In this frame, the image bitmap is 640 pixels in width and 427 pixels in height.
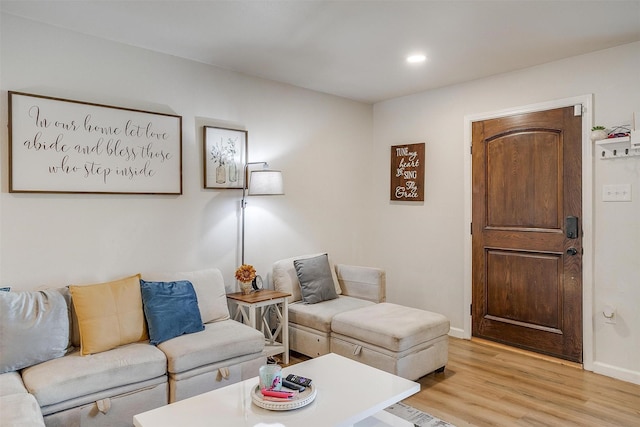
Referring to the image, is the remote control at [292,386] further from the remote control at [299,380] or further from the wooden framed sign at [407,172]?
the wooden framed sign at [407,172]

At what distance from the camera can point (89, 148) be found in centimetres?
287

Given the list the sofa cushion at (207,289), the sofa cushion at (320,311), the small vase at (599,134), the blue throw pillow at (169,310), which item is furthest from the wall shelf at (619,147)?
the blue throw pillow at (169,310)

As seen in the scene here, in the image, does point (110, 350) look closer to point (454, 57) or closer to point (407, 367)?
Result: point (407, 367)

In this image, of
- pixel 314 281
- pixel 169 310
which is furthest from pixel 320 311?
pixel 169 310

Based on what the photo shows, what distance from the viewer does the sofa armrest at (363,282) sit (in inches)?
153

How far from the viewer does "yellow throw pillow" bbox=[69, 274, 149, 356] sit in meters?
2.49

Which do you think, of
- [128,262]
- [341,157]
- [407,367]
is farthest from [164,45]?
[407,367]

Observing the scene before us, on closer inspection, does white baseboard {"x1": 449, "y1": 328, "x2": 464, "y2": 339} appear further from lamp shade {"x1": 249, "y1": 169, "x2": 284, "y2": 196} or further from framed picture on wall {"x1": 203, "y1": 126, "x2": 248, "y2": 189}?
framed picture on wall {"x1": 203, "y1": 126, "x2": 248, "y2": 189}

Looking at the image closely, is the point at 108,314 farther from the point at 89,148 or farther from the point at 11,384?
the point at 89,148

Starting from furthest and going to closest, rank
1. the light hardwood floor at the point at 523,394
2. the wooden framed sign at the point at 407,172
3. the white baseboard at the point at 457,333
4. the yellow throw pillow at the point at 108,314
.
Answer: the wooden framed sign at the point at 407,172
the white baseboard at the point at 457,333
the light hardwood floor at the point at 523,394
the yellow throw pillow at the point at 108,314

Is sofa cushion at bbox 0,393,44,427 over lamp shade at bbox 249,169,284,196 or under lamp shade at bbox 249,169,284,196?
under

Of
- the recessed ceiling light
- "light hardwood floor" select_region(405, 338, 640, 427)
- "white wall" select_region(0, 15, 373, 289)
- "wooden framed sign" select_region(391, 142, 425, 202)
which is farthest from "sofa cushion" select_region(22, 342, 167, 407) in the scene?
"wooden framed sign" select_region(391, 142, 425, 202)

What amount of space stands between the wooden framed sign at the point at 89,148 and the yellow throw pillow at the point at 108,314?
696 millimetres

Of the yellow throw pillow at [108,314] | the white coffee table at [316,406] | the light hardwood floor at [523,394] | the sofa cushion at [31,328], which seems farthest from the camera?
the light hardwood floor at [523,394]
